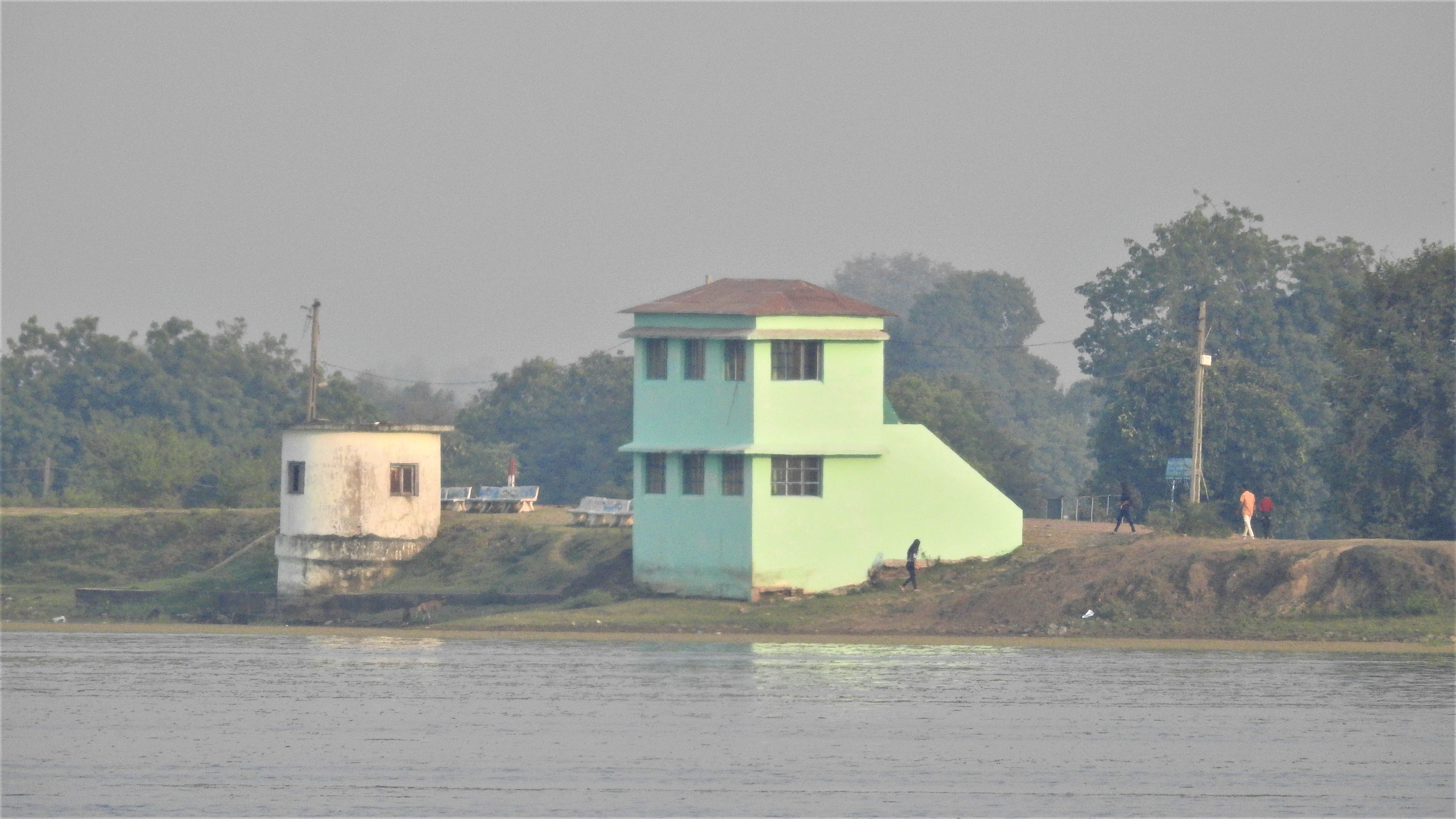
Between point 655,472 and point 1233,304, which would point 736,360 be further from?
point 1233,304

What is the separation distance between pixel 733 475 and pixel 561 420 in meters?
49.7

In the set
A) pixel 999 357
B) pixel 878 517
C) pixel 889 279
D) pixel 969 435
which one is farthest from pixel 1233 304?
pixel 889 279

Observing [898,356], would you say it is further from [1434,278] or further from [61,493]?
[1434,278]

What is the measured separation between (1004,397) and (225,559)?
3141 inches

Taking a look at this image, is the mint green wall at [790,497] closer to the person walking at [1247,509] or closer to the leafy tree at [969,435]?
the person walking at [1247,509]

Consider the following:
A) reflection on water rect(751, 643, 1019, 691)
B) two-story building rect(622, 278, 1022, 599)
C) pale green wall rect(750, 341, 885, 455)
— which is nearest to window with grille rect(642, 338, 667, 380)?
two-story building rect(622, 278, 1022, 599)

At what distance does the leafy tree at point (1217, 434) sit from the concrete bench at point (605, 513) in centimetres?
1965

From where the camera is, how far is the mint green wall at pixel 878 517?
4478 centimetres

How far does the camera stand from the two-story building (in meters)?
44.8

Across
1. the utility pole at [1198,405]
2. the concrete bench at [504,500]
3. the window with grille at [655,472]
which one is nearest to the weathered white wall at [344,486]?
the concrete bench at [504,500]

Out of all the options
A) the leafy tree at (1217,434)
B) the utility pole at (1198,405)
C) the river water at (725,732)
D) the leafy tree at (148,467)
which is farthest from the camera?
the leafy tree at (148,467)

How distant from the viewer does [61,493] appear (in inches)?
3231

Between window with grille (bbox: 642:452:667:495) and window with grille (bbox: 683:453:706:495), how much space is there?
50 cm

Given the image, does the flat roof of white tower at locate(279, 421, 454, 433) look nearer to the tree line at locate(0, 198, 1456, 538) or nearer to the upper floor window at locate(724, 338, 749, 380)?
the tree line at locate(0, 198, 1456, 538)
